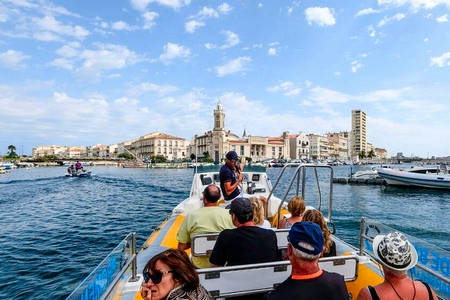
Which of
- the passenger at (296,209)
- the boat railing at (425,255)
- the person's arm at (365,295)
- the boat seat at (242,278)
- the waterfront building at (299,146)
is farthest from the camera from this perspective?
the waterfront building at (299,146)

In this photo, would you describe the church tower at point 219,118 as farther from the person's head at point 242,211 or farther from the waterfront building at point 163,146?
the person's head at point 242,211

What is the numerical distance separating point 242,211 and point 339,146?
19539 cm

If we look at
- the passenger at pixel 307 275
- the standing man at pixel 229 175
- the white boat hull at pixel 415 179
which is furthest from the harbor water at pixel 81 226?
the passenger at pixel 307 275

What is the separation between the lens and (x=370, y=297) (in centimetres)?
210

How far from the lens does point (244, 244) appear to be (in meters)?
3.03

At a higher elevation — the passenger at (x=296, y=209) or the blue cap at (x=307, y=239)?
the blue cap at (x=307, y=239)

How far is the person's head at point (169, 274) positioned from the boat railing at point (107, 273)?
1411 millimetres

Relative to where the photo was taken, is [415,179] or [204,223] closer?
[204,223]

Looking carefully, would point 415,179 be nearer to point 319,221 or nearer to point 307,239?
point 319,221

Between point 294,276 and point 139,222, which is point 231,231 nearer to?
point 294,276

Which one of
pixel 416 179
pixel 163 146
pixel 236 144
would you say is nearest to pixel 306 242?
pixel 416 179

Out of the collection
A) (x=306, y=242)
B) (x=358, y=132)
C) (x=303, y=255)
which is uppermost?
(x=358, y=132)

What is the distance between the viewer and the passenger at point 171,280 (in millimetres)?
1643

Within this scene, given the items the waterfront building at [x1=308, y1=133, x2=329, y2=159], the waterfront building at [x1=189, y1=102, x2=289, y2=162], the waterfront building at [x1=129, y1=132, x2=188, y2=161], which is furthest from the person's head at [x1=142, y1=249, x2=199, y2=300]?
the waterfront building at [x1=308, y1=133, x2=329, y2=159]
